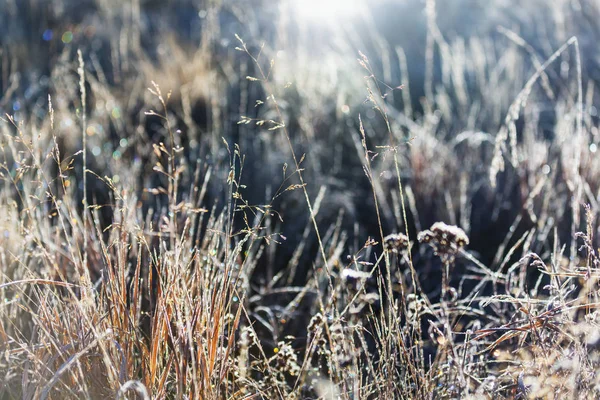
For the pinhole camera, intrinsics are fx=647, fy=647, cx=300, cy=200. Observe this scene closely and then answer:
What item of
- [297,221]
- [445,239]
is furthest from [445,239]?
[297,221]

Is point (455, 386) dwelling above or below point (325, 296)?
above

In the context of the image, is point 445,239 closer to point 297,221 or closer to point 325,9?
point 297,221

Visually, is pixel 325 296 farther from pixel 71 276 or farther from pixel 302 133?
pixel 302 133

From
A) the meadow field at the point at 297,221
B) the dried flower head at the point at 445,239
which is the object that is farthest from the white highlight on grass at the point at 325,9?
the dried flower head at the point at 445,239

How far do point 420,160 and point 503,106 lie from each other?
122 centimetres

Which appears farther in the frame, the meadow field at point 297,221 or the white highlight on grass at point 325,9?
the white highlight on grass at point 325,9

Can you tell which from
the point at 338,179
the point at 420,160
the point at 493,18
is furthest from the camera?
the point at 493,18

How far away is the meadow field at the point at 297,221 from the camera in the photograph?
142cm

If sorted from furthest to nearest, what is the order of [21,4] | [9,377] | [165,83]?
[21,4]
[165,83]
[9,377]

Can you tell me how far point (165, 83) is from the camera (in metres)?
4.94

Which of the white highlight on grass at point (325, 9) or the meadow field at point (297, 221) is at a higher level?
the white highlight on grass at point (325, 9)

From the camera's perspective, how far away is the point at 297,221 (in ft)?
10.8

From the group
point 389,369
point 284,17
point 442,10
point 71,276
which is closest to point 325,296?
point 71,276

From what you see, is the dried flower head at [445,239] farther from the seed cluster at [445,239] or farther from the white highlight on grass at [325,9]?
the white highlight on grass at [325,9]
